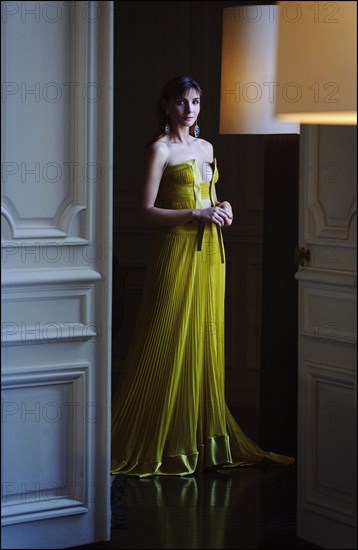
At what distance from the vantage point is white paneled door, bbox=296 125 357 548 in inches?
138

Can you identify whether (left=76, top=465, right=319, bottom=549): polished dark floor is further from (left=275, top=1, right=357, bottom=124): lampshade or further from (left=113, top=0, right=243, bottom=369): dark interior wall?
(left=113, top=0, right=243, bottom=369): dark interior wall

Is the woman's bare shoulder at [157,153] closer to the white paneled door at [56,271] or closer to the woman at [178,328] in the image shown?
the woman at [178,328]

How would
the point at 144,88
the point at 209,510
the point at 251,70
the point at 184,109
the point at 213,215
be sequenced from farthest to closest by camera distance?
the point at 144,88
the point at 251,70
the point at 184,109
the point at 213,215
the point at 209,510

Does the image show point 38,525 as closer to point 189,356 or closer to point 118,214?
point 189,356

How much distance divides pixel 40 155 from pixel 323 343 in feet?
3.81

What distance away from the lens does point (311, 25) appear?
11.0 ft

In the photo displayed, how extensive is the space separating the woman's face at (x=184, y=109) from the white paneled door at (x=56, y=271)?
3.79 ft

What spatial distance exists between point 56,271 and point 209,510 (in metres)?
1.18

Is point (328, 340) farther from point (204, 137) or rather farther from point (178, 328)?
point (204, 137)

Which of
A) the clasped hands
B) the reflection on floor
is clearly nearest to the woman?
the clasped hands

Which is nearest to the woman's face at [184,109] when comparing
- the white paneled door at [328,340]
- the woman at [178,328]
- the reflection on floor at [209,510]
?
the woman at [178,328]

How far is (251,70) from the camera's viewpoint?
16.0ft

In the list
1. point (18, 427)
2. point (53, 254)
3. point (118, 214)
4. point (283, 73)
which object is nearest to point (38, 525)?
point (18, 427)

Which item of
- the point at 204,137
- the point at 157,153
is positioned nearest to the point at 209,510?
the point at 157,153
